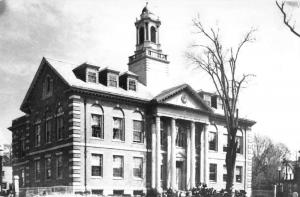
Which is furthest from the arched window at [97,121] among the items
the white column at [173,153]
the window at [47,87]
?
the white column at [173,153]

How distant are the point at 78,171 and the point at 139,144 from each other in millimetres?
6691

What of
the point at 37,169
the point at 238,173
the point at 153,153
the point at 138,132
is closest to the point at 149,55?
the point at 138,132

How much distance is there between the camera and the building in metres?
35.0

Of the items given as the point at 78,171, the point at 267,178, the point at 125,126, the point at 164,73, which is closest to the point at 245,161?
the point at 164,73

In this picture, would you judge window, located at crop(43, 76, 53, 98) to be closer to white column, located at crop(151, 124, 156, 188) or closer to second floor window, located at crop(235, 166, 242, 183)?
white column, located at crop(151, 124, 156, 188)

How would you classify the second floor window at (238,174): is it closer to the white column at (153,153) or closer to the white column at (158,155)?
the white column at (158,155)

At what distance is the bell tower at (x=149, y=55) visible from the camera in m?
43.8

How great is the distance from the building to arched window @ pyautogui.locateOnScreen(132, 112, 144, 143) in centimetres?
9

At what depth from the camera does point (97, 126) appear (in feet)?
118

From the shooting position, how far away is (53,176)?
36.9 meters

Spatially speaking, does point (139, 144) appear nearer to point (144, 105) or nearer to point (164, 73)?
point (144, 105)

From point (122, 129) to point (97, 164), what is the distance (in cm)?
392

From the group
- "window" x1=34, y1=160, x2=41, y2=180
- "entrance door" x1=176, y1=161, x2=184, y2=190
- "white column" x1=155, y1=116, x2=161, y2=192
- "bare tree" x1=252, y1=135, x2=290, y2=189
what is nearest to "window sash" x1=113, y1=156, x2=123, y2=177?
"white column" x1=155, y1=116, x2=161, y2=192

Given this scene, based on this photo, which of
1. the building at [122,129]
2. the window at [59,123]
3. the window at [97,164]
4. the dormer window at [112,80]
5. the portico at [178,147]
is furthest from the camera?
the portico at [178,147]
